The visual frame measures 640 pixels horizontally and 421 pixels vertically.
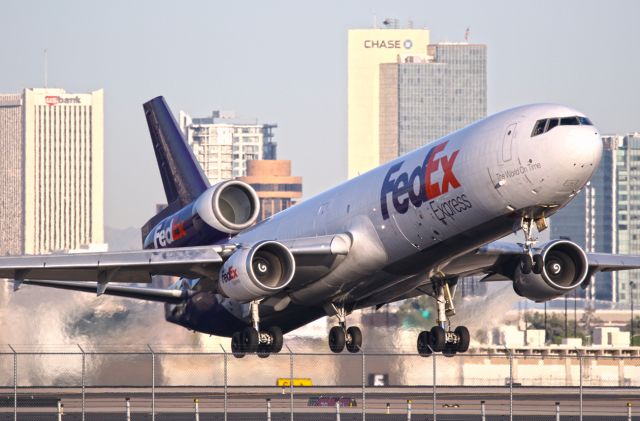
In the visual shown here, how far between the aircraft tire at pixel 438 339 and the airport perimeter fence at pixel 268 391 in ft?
18.2

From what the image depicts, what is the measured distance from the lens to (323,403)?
5894 cm

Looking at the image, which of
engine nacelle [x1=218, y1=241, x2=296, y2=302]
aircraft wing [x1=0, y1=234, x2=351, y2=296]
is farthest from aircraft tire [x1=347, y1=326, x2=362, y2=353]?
engine nacelle [x1=218, y1=241, x2=296, y2=302]

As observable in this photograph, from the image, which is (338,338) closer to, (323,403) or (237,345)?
(237,345)

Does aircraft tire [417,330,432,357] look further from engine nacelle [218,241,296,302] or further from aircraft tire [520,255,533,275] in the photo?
aircraft tire [520,255,533,275]

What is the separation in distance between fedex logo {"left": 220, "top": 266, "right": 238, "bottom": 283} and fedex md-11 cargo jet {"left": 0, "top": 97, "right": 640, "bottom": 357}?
0.09ft

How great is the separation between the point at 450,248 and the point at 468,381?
2354cm

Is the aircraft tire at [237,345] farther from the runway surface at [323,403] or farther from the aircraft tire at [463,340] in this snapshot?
the aircraft tire at [463,340]

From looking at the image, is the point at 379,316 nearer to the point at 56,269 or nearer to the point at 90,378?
the point at 90,378

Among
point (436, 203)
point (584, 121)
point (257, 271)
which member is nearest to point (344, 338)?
point (257, 271)

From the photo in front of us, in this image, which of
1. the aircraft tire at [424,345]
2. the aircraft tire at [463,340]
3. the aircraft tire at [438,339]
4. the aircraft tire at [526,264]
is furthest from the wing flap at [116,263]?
the aircraft tire at [526,264]

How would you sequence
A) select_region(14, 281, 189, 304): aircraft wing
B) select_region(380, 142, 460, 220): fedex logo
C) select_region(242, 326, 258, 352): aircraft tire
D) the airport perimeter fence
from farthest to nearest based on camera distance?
1. the airport perimeter fence
2. select_region(14, 281, 189, 304): aircraft wing
3. select_region(242, 326, 258, 352): aircraft tire
4. select_region(380, 142, 460, 220): fedex logo

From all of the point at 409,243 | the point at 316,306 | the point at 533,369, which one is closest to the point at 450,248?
the point at 409,243

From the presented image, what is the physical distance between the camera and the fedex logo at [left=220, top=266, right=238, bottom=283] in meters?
45.3

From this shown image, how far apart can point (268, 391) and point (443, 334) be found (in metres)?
21.4
